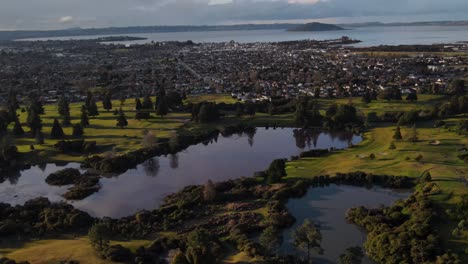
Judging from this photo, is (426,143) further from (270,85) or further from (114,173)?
(270,85)

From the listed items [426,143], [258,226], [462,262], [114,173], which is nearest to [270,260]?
[258,226]

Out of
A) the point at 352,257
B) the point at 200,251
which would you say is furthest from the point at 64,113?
the point at 352,257

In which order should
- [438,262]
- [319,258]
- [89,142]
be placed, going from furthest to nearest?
1. [89,142]
2. [319,258]
3. [438,262]

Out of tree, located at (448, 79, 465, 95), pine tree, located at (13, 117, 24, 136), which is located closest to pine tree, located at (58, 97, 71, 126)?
pine tree, located at (13, 117, 24, 136)

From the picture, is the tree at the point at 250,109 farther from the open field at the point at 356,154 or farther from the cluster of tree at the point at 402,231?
the cluster of tree at the point at 402,231

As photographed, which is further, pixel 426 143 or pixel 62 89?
pixel 62 89
